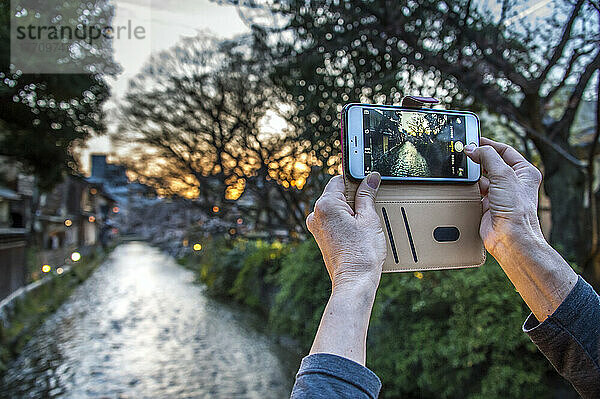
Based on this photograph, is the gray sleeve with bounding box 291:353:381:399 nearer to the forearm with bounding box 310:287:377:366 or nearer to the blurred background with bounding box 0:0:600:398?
the forearm with bounding box 310:287:377:366

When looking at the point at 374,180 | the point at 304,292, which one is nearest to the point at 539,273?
the point at 374,180

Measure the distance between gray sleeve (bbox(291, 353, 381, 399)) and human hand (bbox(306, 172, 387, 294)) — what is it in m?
0.09

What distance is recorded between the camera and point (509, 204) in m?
0.66

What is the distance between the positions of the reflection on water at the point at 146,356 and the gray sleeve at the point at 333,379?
3.49 meters

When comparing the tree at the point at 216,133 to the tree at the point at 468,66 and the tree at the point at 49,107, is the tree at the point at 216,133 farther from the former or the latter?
the tree at the point at 49,107

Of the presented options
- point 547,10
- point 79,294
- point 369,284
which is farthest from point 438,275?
point 79,294

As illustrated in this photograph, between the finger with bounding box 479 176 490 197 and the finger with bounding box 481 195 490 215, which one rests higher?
the finger with bounding box 479 176 490 197

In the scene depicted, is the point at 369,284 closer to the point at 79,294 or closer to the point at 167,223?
the point at 79,294

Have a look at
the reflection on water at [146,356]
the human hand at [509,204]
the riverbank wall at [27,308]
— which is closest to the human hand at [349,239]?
the human hand at [509,204]

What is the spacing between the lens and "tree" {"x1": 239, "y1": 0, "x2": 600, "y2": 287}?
240cm

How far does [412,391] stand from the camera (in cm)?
296

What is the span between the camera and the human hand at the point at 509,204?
650 mm

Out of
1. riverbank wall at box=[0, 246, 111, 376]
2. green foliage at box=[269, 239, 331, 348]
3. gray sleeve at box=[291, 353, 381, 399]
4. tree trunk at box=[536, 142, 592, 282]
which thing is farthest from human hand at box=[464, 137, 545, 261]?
riverbank wall at box=[0, 246, 111, 376]

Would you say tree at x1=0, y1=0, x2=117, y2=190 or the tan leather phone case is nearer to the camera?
the tan leather phone case
